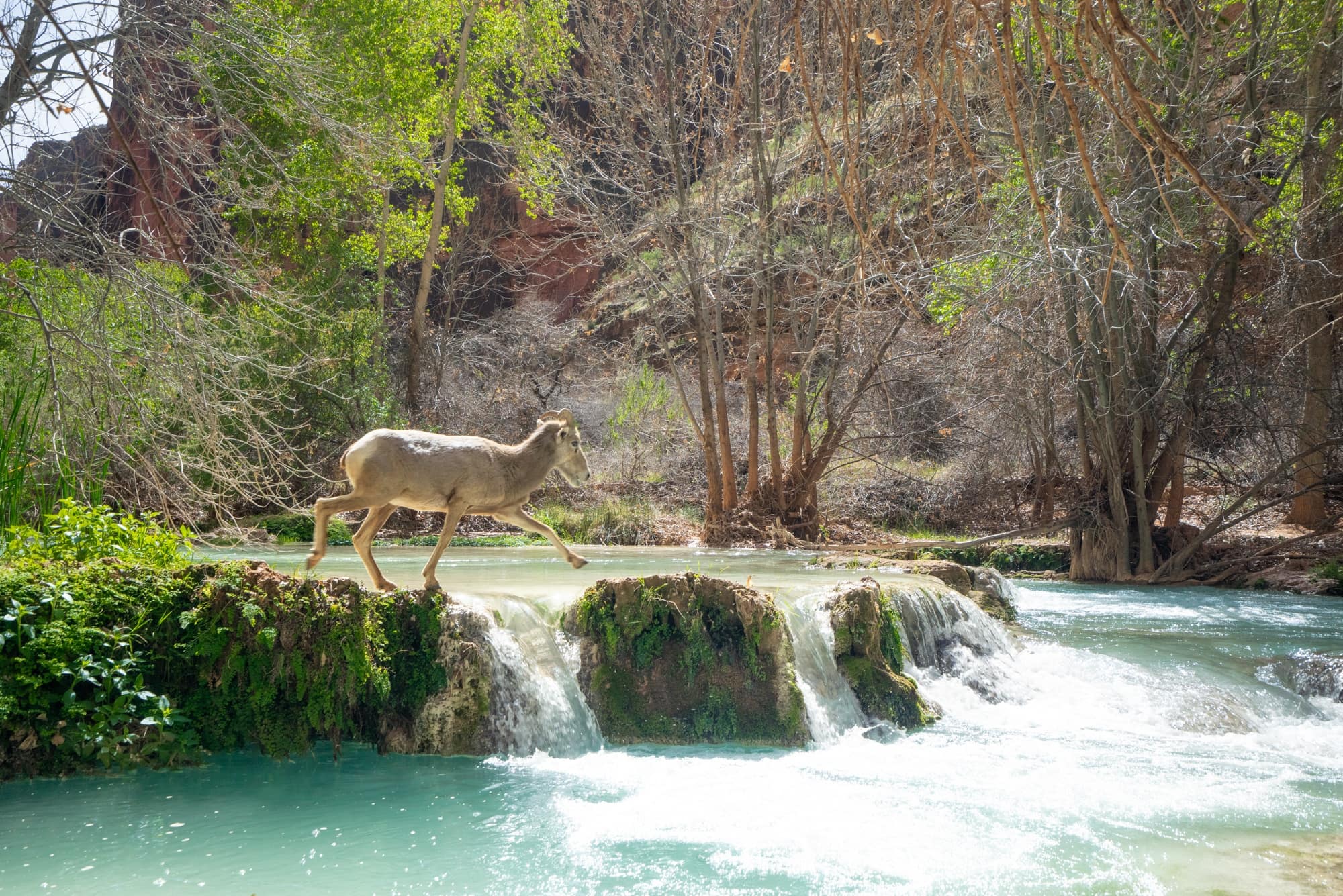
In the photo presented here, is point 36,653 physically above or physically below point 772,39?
below

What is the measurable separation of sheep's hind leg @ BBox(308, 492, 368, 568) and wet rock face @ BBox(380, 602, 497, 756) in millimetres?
1071

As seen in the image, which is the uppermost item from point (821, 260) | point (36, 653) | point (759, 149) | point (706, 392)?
point (759, 149)

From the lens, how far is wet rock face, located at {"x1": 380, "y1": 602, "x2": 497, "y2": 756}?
7930 millimetres

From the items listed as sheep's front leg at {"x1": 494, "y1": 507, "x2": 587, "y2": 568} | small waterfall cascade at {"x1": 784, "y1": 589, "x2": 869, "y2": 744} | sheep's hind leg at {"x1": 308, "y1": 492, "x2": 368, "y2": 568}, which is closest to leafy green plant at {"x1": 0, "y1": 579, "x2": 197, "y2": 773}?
sheep's hind leg at {"x1": 308, "y1": 492, "x2": 368, "y2": 568}

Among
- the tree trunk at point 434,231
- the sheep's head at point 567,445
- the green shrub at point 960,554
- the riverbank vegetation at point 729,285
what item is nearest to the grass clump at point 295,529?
the riverbank vegetation at point 729,285

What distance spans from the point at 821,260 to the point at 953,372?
10.7ft

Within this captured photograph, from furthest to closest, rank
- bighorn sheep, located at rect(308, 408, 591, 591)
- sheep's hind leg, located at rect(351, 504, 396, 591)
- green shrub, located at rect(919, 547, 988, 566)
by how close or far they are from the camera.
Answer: green shrub, located at rect(919, 547, 988, 566)
sheep's hind leg, located at rect(351, 504, 396, 591)
bighorn sheep, located at rect(308, 408, 591, 591)

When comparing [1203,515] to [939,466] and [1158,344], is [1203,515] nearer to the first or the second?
[1158,344]

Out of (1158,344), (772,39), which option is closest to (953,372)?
(1158,344)

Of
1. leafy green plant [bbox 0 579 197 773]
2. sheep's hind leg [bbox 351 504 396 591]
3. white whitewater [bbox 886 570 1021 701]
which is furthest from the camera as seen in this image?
white whitewater [bbox 886 570 1021 701]

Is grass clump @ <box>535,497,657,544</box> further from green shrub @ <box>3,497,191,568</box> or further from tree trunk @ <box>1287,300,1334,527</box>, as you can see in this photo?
green shrub @ <box>3,497,191,568</box>

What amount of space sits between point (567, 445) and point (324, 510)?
2.23m

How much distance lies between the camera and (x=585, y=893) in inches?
215

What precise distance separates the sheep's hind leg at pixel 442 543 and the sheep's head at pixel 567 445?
1.08 m
